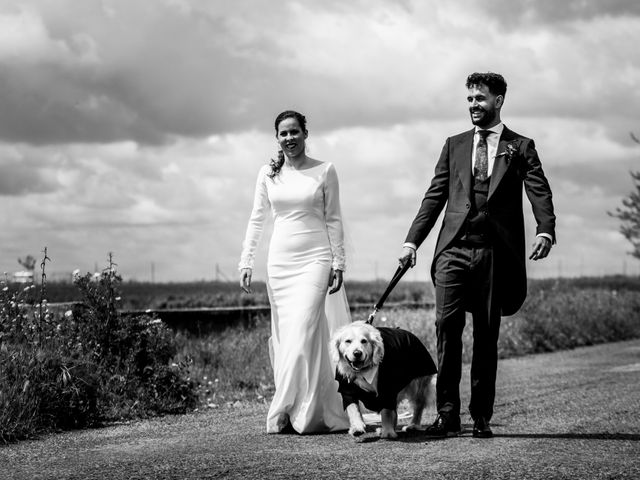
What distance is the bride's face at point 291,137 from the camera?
8.04 meters

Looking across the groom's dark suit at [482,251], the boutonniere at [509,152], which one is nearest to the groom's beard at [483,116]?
the groom's dark suit at [482,251]

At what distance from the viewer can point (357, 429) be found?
7359 mm

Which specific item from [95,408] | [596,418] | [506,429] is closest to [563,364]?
[596,418]

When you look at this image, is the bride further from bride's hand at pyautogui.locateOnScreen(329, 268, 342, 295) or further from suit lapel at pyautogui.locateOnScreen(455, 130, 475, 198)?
suit lapel at pyautogui.locateOnScreen(455, 130, 475, 198)

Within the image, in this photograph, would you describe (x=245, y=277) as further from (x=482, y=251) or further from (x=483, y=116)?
(x=483, y=116)

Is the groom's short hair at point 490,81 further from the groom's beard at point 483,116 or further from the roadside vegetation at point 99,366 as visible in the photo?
the roadside vegetation at point 99,366

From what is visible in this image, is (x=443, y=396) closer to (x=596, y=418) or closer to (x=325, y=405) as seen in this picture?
(x=325, y=405)

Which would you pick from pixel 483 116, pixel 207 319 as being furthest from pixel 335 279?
pixel 207 319

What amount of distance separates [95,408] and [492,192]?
4.56 meters

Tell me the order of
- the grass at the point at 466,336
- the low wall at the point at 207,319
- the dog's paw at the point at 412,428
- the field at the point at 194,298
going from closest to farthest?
the dog's paw at the point at 412,428
the grass at the point at 466,336
the low wall at the point at 207,319
the field at the point at 194,298

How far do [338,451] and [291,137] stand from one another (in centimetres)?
278

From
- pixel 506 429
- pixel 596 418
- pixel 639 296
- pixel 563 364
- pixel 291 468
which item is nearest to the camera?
pixel 291 468

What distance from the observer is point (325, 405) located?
7984 millimetres

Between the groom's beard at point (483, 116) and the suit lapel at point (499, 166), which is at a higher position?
the groom's beard at point (483, 116)
